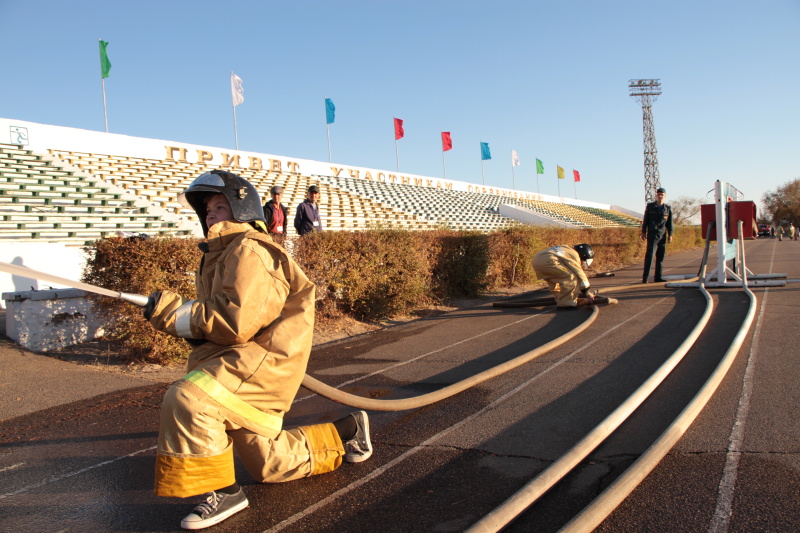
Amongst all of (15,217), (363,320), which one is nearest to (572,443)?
(363,320)

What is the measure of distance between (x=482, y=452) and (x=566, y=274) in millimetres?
6880

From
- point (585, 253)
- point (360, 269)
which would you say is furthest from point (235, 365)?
point (585, 253)

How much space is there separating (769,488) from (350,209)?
29396 mm

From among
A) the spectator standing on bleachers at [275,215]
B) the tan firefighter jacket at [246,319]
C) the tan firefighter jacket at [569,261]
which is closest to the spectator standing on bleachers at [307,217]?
the spectator standing on bleachers at [275,215]

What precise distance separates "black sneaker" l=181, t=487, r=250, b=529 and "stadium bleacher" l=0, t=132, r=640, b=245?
535 centimetres

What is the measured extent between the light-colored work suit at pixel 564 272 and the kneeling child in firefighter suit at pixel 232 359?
7.46 meters

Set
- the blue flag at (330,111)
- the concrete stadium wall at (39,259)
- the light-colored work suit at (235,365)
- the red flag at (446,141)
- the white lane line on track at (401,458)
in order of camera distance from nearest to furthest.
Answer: the light-colored work suit at (235,365)
the white lane line on track at (401,458)
the concrete stadium wall at (39,259)
the blue flag at (330,111)
the red flag at (446,141)

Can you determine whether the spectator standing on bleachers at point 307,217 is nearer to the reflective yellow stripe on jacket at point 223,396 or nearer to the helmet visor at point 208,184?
the helmet visor at point 208,184

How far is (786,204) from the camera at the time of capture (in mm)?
91438

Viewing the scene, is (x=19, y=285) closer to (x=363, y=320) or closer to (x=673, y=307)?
(x=363, y=320)

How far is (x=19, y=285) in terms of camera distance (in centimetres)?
1067

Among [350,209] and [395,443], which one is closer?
[395,443]

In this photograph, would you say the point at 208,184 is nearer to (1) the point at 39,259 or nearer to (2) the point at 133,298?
(2) the point at 133,298

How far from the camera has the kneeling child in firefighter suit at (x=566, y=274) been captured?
9992 mm
